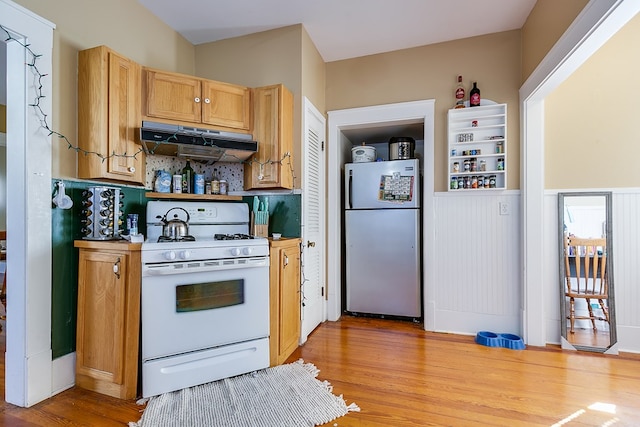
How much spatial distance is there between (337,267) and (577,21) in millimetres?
2552

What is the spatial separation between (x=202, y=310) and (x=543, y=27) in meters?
3.04

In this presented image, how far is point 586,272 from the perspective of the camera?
2.49m

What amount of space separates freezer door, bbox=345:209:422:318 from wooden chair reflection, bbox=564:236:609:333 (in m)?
1.20

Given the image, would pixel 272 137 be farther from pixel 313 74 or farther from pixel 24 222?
pixel 24 222

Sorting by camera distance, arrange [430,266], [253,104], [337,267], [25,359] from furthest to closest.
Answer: [337,267]
[430,266]
[253,104]
[25,359]

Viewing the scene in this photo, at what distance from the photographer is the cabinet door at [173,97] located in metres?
2.23

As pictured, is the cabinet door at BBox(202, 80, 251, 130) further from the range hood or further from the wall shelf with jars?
the wall shelf with jars

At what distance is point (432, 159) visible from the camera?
114 inches

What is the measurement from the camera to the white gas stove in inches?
71.1

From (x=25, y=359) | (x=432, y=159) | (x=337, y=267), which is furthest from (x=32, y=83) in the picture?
(x=432, y=159)

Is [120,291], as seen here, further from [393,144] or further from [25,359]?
[393,144]

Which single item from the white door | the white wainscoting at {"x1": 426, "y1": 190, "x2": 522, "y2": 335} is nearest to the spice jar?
the white wainscoting at {"x1": 426, "y1": 190, "x2": 522, "y2": 335}

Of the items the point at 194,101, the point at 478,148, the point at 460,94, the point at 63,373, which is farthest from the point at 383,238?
the point at 63,373

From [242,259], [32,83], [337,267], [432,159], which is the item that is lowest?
[337,267]
